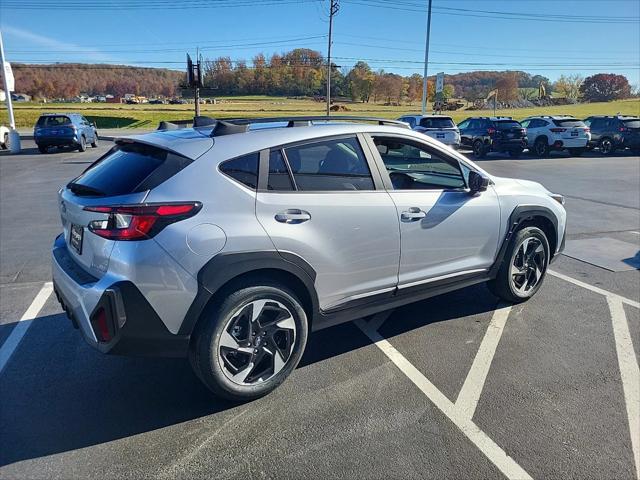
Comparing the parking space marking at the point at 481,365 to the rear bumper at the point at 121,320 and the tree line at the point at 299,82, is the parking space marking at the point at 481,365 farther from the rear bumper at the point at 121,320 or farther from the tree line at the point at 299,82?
the tree line at the point at 299,82

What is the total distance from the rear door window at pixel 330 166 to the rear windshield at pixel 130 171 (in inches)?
29.1

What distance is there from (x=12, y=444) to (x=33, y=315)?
1914 millimetres

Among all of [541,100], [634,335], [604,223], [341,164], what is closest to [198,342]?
[341,164]

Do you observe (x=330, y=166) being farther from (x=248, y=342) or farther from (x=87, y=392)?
(x=87, y=392)

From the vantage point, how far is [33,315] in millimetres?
4242

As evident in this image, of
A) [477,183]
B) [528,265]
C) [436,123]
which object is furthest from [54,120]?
[528,265]

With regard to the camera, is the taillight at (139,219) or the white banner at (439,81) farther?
the white banner at (439,81)

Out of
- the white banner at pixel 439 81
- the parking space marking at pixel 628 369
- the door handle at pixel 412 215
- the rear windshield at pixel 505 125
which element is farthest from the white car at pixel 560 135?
the door handle at pixel 412 215

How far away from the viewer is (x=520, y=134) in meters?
21.1

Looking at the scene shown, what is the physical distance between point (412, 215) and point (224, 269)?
152 centimetres

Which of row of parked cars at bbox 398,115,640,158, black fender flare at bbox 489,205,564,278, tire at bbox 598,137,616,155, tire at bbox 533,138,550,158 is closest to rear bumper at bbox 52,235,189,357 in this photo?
black fender flare at bbox 489,205,564,278

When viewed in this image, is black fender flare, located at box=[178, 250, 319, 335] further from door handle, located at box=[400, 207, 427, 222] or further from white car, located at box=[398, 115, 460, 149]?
white car, located at box=[398, 115, 460, 149]

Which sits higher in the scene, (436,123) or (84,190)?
(436,123)

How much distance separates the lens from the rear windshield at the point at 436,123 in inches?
798
